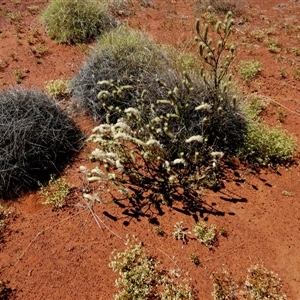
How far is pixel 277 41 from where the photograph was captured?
7.21 metres

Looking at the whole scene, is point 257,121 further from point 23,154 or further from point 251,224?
point 23,154

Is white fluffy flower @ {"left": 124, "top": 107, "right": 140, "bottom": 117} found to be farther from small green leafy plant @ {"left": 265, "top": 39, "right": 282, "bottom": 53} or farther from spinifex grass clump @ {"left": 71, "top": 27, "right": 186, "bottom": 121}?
small green leafy plant @ {"left": 265, "top": 39, "right": 282, "bottom": 53}

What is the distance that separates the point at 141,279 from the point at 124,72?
9.91ft

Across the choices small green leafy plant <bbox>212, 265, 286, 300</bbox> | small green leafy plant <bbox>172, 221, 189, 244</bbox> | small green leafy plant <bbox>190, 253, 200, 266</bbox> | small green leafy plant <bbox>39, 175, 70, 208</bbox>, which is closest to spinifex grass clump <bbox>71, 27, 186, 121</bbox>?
small green leafy plant <bbox>39, 175, 70, 208</bbox>

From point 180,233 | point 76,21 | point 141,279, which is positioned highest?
point 76,21

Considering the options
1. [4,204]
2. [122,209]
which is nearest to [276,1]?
[122,209]

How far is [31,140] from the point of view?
15.1 ft

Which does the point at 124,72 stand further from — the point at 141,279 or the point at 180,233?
the point at 141,279

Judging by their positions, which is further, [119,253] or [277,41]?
[277,41]

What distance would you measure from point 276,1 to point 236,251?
24.7ft

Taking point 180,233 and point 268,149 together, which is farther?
point 268,149

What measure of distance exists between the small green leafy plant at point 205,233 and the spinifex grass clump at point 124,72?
73.8 inches

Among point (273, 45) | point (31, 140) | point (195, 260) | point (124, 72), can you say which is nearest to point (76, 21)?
point (124, 72)

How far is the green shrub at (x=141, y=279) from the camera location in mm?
3422
